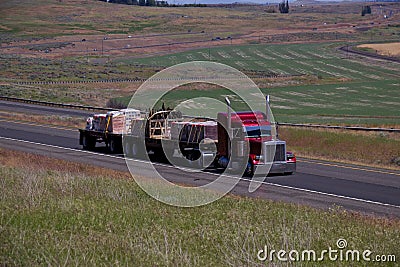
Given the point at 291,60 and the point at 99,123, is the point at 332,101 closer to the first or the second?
the point at 99,123

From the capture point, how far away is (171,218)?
1503cm

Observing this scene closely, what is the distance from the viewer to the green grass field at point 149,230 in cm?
1115

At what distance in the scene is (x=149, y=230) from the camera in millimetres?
13352

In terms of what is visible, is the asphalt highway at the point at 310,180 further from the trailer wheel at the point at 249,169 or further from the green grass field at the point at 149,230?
the green grass field at the point at 149,230

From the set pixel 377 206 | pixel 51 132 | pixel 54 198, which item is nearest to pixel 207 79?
pixel 51 132

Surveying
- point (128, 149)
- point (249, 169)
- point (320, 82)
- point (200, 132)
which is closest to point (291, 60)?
point (320, 82)

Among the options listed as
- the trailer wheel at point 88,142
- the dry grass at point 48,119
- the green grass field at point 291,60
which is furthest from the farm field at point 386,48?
the trailer wheel at point 88,142

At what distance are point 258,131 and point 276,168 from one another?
1.63m

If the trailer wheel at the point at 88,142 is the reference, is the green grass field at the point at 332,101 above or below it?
below

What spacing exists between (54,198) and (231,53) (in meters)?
128

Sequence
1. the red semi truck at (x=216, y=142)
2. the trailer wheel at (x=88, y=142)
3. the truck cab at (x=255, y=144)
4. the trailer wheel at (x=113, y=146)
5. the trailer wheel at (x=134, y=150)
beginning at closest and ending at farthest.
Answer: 1. the truck cab at (x=255, y=144)
2. the red semi truck at (x=216, y=142)
3. the trailer wheel at (x=134, y=150)
4. the trailer wheel at (x=113, y=146)
5. the trailer wheel at (x=88, y=142)

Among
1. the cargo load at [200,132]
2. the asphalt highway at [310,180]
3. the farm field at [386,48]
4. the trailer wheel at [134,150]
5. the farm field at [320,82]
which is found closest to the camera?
the asphalt highway at [310,180]

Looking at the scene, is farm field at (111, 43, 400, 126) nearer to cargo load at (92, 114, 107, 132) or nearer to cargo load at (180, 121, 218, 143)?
cargo load at (92, 114, 107, 132)

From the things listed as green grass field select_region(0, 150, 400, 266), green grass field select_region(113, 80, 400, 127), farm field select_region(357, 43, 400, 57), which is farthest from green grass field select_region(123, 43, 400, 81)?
green grass field select_region(0, 150, 400, 266)
